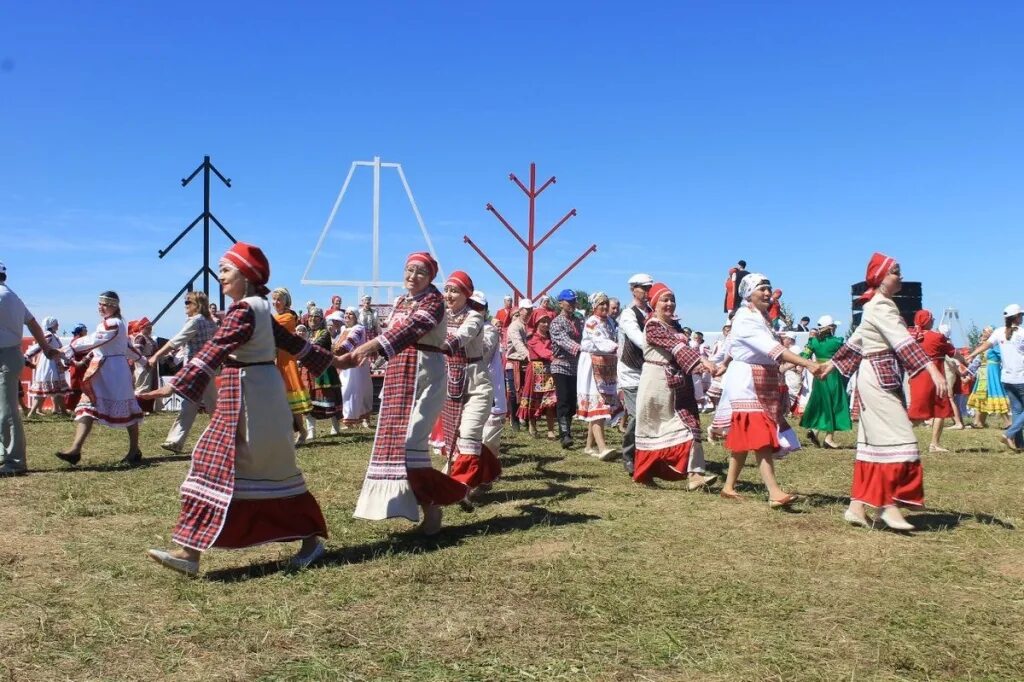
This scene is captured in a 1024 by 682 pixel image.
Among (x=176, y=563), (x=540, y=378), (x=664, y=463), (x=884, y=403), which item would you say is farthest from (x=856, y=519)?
(x=540, y=378)

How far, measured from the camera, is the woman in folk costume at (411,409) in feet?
20.0

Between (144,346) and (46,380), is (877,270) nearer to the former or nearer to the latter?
(144,346)

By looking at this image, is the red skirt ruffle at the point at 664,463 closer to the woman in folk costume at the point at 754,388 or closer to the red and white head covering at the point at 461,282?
the woman in folk costume at the point at 754,388

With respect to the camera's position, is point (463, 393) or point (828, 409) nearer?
point (463, 393)

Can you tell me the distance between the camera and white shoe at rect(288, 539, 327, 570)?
219 inches

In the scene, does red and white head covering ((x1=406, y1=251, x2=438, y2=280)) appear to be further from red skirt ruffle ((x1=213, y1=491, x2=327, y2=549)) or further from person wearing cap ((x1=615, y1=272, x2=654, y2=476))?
person wearing cap ((x1=615, y1=272, x2=654, y2=476))

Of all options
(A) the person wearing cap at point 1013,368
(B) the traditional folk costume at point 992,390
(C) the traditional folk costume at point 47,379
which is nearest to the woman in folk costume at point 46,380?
(C) the traditional folk costume at point 47,379

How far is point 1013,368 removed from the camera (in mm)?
13000

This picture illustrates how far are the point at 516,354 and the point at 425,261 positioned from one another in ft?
25.2

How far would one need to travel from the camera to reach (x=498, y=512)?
750cm

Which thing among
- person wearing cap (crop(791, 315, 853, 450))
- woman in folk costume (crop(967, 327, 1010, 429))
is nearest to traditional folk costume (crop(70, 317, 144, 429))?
person wearing cap (crop(791, 315, 853, 450))

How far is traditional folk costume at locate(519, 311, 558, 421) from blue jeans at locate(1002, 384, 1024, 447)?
6.44 metres

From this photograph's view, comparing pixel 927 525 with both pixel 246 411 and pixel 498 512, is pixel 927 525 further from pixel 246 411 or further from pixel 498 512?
pixel 246 411

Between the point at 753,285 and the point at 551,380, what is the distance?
20.9ft
